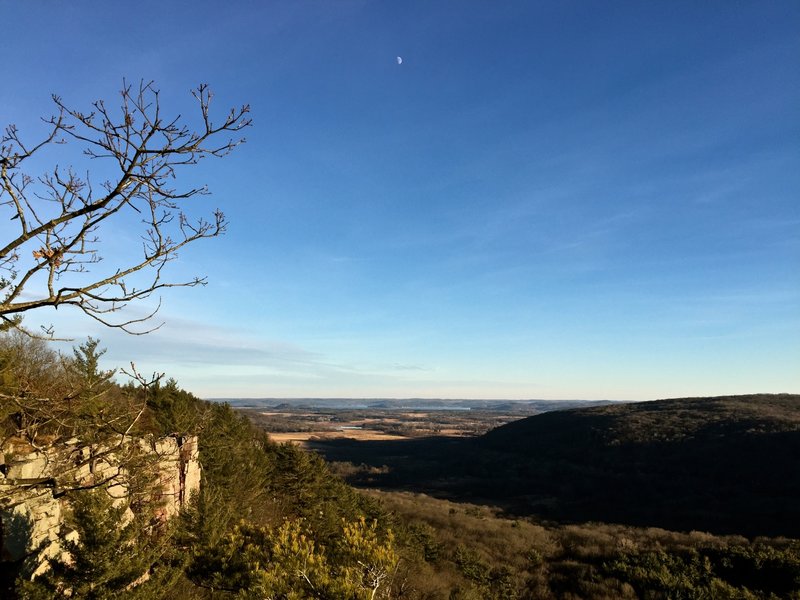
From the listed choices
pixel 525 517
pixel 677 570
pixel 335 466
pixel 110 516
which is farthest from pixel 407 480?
pixel 110 516

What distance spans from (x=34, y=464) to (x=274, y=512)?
14333mm

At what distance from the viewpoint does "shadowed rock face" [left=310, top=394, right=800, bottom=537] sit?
138 feet

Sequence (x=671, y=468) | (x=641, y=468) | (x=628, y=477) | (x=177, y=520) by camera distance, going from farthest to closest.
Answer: (x=641, y=468) < (x=628, y=477) < (x=671, y=468) < (x=177, y=520)

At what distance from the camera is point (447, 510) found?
126 feet

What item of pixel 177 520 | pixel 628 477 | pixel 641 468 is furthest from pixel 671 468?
pixel 177 520

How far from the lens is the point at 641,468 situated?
56.4 meters

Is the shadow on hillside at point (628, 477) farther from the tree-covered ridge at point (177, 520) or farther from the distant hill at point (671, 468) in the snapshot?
the tree-covered ridge at point (177, 520)

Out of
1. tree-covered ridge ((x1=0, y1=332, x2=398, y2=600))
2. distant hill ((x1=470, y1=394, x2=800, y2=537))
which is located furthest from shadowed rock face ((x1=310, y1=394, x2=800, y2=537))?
tree-covered ridge ((x1=0, y1=332, x2=398, y2=600))

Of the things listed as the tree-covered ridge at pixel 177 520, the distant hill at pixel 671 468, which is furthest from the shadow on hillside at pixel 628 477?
the tree-covered ridge at pixel 177 520

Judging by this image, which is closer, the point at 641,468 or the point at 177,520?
the point at 177,520

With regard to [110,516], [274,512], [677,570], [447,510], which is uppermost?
[110,516]

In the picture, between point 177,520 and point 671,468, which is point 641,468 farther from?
point 177,520

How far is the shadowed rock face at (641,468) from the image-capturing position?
42.2m

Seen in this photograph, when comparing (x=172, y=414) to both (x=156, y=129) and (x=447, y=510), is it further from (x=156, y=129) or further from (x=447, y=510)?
(x=447, y=510)
